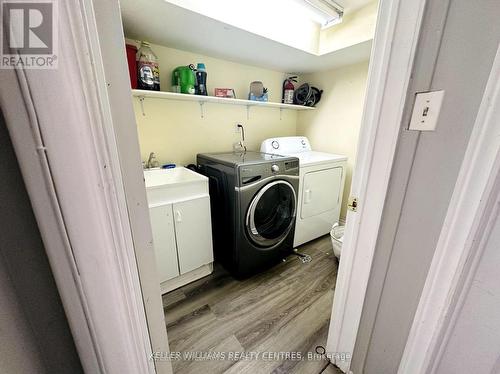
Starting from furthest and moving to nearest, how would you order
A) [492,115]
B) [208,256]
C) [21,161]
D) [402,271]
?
[208,256] < [402,271] < [492,115] < [21,161]

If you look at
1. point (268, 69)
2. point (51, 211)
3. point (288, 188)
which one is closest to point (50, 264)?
point (51, 211)

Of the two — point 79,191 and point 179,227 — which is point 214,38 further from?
point 79,191

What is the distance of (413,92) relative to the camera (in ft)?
2.28

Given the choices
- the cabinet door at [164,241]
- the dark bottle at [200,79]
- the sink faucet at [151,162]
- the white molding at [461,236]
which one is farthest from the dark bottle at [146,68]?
the white molding at [461,236]

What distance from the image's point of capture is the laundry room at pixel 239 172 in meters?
1.36

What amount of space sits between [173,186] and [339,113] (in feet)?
7.00

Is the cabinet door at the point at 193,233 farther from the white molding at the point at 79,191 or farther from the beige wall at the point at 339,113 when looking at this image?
the beige wall at the point at 339,113

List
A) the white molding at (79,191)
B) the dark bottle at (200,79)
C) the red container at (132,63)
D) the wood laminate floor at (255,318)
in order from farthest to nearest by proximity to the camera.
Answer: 1. the dark bottle at (200,79)
2. the red container at (132,63)
3. the wood laminate floor at (255,318)
4. the white molding at (79,191)

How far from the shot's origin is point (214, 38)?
1595 mm

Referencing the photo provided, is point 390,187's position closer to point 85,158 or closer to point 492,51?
point 492,51

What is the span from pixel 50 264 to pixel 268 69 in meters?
2.63

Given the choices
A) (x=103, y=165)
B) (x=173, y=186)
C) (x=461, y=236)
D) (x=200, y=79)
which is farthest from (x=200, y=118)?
(x=461, y=236)

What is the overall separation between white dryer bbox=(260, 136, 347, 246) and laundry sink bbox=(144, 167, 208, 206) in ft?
3.08

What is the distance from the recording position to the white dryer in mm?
2020
